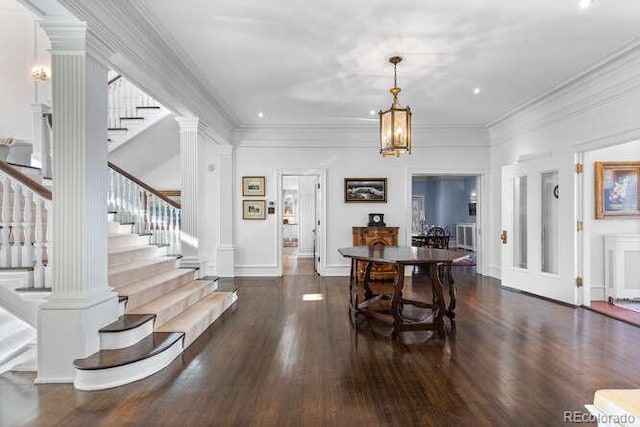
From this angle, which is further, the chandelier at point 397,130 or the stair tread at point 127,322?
the chandelier at point 397,130

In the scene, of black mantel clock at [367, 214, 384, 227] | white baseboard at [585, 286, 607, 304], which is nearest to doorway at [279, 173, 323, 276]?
black mantel clock at [367, 214, 384, 227]

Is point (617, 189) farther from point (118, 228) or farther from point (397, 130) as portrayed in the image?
point (118, 228)

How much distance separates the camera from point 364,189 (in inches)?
268

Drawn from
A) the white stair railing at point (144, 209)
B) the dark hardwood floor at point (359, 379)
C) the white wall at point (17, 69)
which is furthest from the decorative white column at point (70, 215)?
the white wall at point (17, 69)

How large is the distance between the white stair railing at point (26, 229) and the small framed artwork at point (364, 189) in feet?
15.9

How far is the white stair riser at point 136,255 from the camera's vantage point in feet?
12.1

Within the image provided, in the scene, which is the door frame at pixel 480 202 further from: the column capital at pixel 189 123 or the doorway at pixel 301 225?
the column capital at pixel 189 123

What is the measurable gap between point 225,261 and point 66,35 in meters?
4.64

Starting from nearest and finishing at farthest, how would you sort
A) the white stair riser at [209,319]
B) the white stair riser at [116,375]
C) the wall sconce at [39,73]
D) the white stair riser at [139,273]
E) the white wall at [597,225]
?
the white stair riser at [116,375] → the white stair riser at [209,319] → the white stair riser at [139,273] → the white wall at [597,225] → the wall sconce at [39,73]

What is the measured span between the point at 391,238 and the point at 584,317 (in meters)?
3.05

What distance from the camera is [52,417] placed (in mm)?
2037

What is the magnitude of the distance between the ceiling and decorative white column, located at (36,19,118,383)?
0.81m

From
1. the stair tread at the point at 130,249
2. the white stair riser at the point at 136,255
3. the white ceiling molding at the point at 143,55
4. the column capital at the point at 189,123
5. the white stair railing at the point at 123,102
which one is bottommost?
the white stair riser at the point at 136,255

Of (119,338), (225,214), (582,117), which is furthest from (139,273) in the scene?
(582,117)
